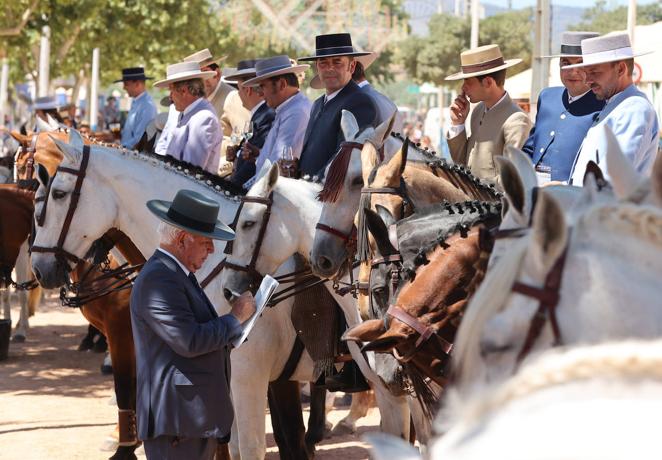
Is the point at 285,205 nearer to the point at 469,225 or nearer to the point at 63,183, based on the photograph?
the point at 63,183

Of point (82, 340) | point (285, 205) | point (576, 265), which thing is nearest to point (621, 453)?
point (576, 265)

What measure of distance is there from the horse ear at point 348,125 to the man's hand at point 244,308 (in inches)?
70.2

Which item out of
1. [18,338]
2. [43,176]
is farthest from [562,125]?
[18,338]

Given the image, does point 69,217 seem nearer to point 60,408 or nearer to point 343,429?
point 343,429

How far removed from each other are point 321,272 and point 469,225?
1785 millimetres

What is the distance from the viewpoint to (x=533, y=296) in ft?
7.51

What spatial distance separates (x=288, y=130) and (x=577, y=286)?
6107 millimetres

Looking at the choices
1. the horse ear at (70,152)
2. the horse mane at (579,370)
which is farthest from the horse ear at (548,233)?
the horse ear at (70,152)

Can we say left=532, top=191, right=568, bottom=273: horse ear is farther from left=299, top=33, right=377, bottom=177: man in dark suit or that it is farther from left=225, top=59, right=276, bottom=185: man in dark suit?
left=225, top=59, right=276, bottom=185: man in dark suit

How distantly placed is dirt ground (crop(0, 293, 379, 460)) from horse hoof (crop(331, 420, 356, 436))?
0.07 meters

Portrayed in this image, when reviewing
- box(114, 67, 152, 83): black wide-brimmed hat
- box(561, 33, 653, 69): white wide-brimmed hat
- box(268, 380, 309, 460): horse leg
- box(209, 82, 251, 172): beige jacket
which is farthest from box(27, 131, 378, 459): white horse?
box(114, 67, 152, 83): black wide-brimmed hat

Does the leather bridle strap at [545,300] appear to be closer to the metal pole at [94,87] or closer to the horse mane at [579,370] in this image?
the horse mane at [579,370]

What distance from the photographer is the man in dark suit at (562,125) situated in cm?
628

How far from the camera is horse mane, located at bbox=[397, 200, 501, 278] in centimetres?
496
